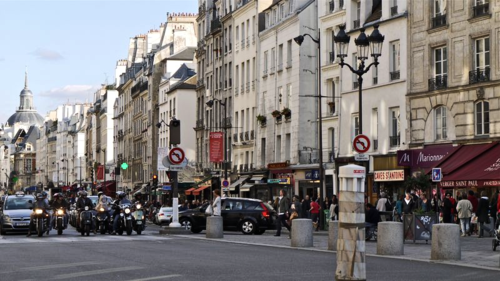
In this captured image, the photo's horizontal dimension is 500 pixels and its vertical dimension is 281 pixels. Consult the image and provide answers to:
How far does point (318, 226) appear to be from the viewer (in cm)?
4603

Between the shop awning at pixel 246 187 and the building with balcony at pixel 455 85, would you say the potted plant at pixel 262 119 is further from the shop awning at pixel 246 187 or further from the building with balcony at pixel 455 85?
the building with balcony at pixel 455 85

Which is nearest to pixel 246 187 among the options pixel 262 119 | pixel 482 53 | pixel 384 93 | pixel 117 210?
pixel 262 119

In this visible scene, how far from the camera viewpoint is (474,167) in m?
42.5

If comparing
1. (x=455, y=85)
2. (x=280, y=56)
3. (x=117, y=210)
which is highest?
(x=280, y=56)

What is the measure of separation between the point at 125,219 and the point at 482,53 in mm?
15452

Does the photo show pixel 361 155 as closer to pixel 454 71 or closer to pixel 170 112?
pixel 454 71

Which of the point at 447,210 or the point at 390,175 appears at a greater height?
the point at 390,175

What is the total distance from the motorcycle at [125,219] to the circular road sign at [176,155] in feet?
7.20

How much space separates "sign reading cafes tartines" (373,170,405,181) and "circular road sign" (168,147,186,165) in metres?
13.6

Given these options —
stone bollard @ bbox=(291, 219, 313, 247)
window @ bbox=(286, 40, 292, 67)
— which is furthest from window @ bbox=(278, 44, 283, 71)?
stone bollard @ bbox=(291, 219, 313, 247)

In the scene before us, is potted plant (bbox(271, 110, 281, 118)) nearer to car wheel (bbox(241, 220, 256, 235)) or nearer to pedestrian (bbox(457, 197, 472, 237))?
car wheel (bbox(241, 220, 256, 235))

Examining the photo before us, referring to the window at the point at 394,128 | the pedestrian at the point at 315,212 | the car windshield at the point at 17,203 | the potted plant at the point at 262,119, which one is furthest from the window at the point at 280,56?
the car windshield at the point at 17,203

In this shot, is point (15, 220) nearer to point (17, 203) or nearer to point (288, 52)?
point (17, 203)

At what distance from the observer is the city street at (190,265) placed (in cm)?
1794
